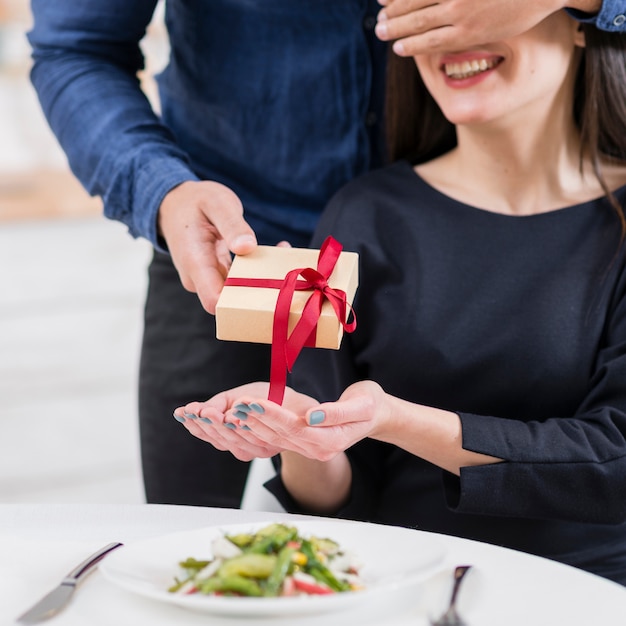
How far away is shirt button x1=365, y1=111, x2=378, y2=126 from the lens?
148cm

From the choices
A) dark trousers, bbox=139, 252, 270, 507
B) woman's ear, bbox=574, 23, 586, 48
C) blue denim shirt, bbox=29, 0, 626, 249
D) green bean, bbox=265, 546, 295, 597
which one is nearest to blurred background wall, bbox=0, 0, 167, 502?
dark trousers, bbox=139, 252, 270, 507

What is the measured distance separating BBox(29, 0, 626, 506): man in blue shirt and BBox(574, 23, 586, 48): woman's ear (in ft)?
0.73

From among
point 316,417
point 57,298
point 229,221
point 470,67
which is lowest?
point 57,298

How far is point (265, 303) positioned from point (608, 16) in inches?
21.4

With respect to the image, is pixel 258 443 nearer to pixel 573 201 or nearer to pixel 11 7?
pixel 573 201

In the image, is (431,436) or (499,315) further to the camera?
(499,315)

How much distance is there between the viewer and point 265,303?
3.33 ft

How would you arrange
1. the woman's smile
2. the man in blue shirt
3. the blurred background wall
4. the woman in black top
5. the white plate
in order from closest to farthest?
the white plate < the woman in black top < the woman's smile < the man in blue shirt < the blurred background wall

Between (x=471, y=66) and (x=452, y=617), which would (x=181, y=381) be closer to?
(x=471, y=66)

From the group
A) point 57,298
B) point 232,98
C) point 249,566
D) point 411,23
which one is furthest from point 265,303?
point 57,298

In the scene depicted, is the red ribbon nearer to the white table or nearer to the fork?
the white table

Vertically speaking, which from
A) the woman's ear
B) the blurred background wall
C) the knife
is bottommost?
the blurred background wall

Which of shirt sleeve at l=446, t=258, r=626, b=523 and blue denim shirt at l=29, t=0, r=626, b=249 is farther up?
blue denim shirt at l=29, t=0, r=626, b=249

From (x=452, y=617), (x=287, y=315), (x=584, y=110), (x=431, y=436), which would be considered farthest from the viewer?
(x=584, y=110)
